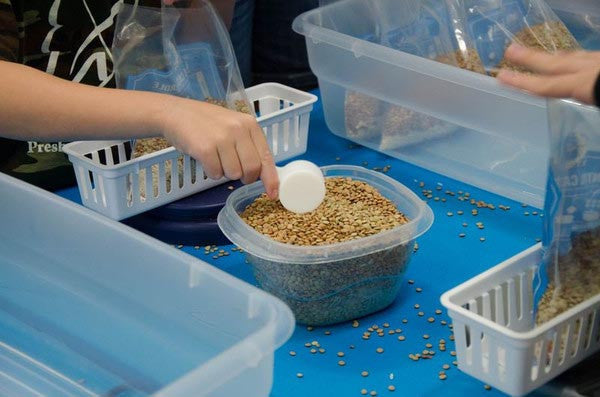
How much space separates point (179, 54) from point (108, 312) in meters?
0.44

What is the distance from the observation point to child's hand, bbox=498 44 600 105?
0.77 metres

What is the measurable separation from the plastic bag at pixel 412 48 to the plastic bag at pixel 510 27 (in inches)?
0.8

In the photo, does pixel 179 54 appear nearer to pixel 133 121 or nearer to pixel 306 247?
pixel 133 121

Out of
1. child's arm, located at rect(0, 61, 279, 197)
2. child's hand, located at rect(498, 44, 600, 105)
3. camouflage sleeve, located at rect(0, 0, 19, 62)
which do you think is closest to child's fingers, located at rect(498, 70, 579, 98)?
child's hand, located at rect(498, 44, 600, 105)

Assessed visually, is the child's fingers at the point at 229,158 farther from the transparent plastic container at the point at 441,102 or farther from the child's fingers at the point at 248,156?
the transparent plastic container at the point at 441,102

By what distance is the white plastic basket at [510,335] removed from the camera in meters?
0.75

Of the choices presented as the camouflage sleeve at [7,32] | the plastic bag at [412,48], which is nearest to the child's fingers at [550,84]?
the plastic bag at [412,48]

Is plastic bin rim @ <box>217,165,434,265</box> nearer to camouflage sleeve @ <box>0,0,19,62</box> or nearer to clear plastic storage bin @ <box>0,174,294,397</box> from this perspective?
clear plastic storage bin @ <box>0,174,294,397</box>

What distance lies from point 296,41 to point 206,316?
1085 millimetres

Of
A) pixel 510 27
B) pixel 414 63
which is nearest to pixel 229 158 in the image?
pixel 414 63

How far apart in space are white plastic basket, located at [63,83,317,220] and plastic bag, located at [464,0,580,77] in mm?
245

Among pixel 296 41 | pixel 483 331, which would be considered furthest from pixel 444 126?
pixel 296 41

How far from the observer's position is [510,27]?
48.9 inches

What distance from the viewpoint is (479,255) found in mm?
1064
